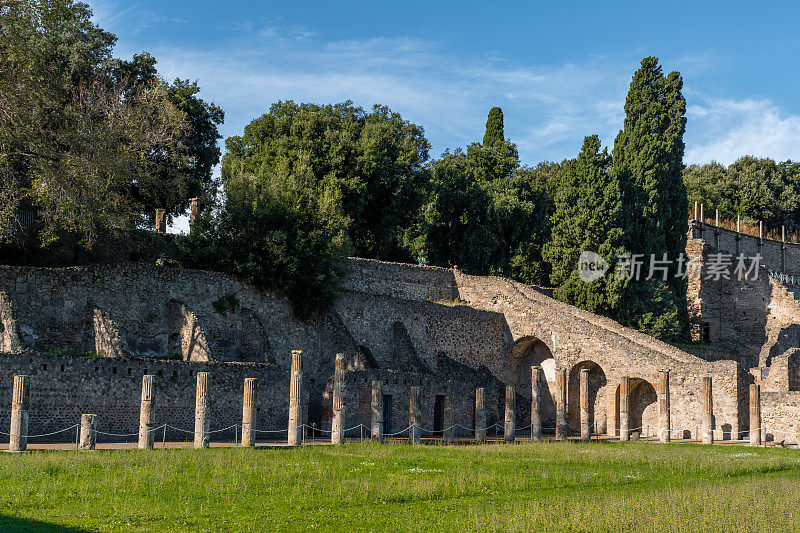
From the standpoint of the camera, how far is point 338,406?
1186 inches

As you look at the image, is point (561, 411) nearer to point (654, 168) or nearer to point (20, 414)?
point (654, 168)

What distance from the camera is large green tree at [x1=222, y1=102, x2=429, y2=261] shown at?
148 feet

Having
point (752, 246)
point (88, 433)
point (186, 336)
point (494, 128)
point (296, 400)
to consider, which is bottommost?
point (88, 433)

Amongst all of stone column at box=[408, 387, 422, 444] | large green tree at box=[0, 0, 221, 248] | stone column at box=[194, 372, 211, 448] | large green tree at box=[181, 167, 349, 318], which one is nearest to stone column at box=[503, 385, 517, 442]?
stone column at box=[408, 387, 422, 444]

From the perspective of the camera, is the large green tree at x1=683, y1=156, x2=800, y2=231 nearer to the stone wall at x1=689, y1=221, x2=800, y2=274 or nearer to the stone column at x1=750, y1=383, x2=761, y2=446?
the stone wall at x1=689, y1=221, x2=800, y2=274

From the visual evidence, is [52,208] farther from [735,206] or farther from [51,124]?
[735,206]

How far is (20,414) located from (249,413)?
21.4 ft

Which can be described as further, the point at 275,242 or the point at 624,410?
the point at 624,410

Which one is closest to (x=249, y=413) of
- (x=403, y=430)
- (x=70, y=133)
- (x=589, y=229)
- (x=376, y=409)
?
(x=376, y=409)

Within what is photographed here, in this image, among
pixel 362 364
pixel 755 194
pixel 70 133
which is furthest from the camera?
pixel 755 194

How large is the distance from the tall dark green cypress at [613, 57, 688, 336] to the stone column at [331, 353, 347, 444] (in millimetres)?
21199

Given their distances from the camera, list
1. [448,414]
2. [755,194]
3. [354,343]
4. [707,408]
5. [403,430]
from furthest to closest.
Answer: [755,194]
[354,343]
[707,408]
[448,414]
[403,430]

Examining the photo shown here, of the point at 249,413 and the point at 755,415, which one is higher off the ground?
the point at 249,413

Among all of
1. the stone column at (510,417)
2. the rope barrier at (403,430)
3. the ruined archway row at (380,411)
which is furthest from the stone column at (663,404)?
the stone column at (510,417)
